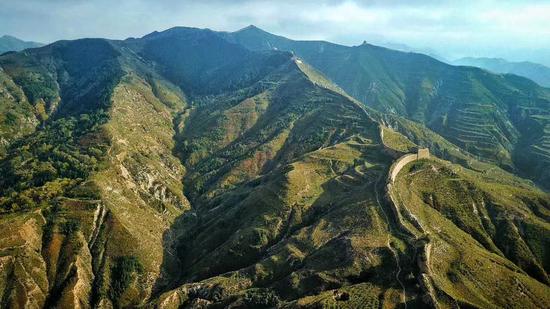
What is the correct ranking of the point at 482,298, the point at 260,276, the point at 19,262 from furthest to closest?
the point at 19,262
the point at 260,276
the point at 482,298

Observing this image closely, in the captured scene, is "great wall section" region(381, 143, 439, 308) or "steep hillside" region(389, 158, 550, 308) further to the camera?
"steep hillside" region(389, 158, 550, 308)

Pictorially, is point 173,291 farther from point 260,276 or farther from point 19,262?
point 19,262

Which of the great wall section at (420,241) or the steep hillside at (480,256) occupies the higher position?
the great wall section at (420,241)

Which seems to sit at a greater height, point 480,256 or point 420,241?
point 420,241

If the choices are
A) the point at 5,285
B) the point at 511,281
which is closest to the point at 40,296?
the point at 5,285

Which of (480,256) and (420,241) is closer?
(480,256)

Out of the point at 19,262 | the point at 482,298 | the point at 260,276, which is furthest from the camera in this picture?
the point at 19,262

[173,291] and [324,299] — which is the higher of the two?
[324,299]

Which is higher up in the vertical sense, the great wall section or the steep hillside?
the great wall section

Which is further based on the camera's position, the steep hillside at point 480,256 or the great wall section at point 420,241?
the steep hillside at point 480,256

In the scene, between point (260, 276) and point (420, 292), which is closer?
point (420, 292)

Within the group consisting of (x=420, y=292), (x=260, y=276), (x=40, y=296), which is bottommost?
(x=40, y=296)
